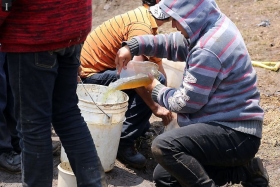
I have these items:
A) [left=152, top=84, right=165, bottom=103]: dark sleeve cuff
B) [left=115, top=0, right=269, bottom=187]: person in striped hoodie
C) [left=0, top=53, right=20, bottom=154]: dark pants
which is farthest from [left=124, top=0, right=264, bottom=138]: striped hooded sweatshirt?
[left=0, top=53, right=20, bottom=154]: dark pants

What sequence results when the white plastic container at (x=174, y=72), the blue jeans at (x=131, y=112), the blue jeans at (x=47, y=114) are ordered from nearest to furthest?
the blue jeans at (x=47, y=114), the blue jeans at (x=131, y=112), the white plastic container at (x=174, y=72)

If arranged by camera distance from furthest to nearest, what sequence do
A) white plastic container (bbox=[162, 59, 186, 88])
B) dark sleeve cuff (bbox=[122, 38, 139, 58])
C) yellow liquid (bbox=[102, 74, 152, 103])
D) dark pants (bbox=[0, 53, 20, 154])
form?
1. white plastic container (bbox=[162, 59, 186, 88])
2. dark pants (bbox=[0, 53, 20, 154])
3. yellow liquid (bbox=[102, 74, 152, 103])
4. dark sleeve cuff (bbox=[122, 38, 139, 58])

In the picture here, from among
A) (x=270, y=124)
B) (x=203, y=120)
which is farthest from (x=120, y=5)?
(x=203, y=120)

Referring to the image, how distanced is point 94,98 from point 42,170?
134 centimetres

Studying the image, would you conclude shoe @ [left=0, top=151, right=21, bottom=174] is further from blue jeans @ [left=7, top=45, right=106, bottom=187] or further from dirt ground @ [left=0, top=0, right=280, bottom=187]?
blue jeans @ [left=7, top=45, right=106, bottom=187]

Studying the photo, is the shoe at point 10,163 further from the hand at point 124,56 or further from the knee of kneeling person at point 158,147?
the knee of kneeling person at point 158,147

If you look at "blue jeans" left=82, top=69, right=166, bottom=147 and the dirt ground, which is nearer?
the dirt ground

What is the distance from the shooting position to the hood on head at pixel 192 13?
3.19 metres

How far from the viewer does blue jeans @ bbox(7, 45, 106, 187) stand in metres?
2.76

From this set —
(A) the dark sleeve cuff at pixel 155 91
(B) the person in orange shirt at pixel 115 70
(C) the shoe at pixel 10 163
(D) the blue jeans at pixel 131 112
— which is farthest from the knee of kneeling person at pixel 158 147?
(C) the shoe at pixel 10 163

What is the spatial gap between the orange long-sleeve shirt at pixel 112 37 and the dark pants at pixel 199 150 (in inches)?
A: 46.8

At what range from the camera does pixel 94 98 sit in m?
4.21

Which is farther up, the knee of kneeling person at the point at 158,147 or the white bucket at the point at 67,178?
the knee of kneeling person at the point at 158,147

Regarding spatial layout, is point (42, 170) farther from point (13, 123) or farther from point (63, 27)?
point (13, 123)
